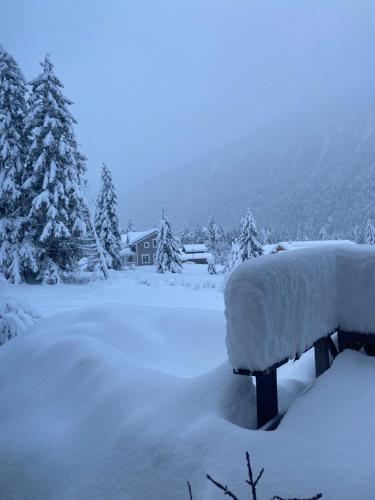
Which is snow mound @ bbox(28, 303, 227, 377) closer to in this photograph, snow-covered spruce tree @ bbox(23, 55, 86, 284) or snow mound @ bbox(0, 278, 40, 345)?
snow mound @ bbox(0, 278, 40, 345)

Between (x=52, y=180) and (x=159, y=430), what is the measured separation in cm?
1568

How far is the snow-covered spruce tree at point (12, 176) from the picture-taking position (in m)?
15.6

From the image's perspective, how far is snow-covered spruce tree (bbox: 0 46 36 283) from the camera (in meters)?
15.6

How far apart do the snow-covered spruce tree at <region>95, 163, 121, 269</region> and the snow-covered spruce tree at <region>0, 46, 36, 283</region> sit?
637 inches

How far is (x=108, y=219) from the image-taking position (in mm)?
33312

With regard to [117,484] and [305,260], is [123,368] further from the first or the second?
[305,260]

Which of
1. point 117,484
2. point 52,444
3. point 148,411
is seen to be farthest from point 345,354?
point 52,444

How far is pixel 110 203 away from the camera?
33562 millimetres

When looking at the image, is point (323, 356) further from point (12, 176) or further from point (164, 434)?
point (12, 176)

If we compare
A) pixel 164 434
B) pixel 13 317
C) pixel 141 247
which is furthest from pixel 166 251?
pixel 164 434

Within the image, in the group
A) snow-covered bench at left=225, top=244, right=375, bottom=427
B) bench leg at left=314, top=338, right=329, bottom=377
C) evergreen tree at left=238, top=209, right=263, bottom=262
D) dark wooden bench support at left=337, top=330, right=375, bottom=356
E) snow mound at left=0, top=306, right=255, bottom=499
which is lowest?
snow mound at left=0, top=306, right=255, bottom=499

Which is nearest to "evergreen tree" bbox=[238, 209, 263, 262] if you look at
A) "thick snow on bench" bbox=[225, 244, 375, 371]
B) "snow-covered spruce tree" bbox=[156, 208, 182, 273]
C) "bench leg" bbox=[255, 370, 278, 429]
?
"snow-covered spruce tree" bbox=[156, 208, 182, 273]

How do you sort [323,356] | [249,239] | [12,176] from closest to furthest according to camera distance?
[323,356]
[12,176]
[249,239]

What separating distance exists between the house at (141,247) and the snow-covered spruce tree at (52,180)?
31.6m
